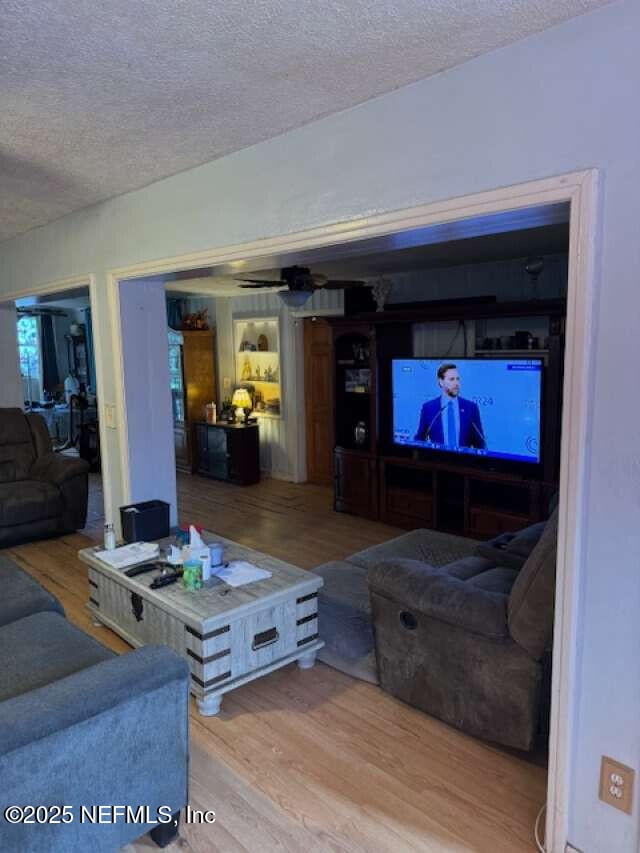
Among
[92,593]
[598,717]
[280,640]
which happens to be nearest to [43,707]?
[280,640]

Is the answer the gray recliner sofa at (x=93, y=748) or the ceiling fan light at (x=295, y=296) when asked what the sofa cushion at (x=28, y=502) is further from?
the gray recliner sofa at (x=93, y=748)

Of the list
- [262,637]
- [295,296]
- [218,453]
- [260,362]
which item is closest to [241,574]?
[262,637]

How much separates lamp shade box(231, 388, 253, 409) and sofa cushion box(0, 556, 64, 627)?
451 centimetres

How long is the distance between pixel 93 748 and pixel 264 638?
1095 mm

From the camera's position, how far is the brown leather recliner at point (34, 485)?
15.2 ft

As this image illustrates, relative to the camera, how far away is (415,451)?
515 centimetres

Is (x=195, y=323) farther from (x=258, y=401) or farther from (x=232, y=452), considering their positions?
(x=232, y=452)

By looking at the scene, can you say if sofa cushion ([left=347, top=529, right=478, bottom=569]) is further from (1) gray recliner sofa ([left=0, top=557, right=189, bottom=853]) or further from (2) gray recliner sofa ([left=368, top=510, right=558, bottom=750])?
(1) gray recliner sofa ([left=0, top=557, right=189, bottom=853])

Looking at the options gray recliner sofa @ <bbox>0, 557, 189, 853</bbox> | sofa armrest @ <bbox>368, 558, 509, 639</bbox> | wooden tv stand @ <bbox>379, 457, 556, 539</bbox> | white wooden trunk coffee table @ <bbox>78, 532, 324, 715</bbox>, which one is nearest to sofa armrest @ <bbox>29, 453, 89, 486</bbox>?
white wooden trunk coffee table @ <bbox>78, 532, 324, 715</bbox>

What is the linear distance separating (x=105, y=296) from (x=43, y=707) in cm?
258

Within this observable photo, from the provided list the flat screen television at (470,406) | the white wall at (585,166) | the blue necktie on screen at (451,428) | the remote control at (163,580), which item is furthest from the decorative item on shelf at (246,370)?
the white wall at (585,166)

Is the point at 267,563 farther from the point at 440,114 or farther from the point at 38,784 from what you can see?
the point at 440,114

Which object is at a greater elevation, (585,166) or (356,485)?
(585,166)

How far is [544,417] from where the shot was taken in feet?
14.1
